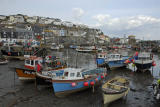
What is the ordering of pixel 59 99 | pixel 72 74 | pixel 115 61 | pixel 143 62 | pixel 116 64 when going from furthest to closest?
pixel 116 64
pixel 115 61
pixel 143 62
pixel 72 74
pixel 59 99

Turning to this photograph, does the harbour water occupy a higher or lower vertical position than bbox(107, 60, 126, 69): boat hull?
lower

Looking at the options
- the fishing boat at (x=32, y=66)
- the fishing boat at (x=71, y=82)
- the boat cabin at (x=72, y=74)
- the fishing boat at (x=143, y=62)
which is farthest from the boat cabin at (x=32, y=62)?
the fishing boat at (x=143, y=62)

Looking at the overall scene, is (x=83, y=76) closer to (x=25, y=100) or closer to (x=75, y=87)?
(x=75, y=87)

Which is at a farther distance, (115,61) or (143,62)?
(115,61)

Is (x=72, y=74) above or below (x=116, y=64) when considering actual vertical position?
above

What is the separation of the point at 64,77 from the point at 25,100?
432cm

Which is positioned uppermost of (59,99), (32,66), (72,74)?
(72,74)

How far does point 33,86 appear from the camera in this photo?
703 inches

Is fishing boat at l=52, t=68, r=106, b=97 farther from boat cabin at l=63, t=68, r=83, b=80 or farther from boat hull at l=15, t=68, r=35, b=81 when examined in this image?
boat hull at l=15, t=68, r=35, b=81

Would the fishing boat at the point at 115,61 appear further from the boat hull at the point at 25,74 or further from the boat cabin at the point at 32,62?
the boat hull at the point at 25,74

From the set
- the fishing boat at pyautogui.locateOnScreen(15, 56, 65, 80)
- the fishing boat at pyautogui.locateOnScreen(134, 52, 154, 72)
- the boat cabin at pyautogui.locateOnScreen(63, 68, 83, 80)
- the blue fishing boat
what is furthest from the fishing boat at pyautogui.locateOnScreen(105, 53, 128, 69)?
the boat cabin at pyautogui.locateOnScreen(63, 68, 83, 80)

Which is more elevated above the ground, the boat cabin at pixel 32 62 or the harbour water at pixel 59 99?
the boat cabin at pixel 32 62

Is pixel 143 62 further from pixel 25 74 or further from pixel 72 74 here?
pixel 25 74

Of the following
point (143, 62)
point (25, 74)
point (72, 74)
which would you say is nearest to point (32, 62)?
point (25, 74)
